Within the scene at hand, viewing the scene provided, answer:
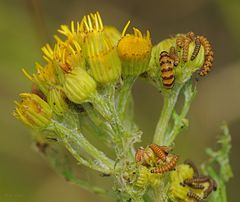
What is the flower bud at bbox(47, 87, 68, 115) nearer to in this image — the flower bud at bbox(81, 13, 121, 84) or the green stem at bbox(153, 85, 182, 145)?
A: the flower bud at bbox(81, 13, 121, 84)

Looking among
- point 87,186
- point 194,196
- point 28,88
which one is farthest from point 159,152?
point 28,88

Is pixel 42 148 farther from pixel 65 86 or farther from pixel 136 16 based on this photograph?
pixel 136 16

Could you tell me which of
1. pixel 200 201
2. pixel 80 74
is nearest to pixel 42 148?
pixel 80 74

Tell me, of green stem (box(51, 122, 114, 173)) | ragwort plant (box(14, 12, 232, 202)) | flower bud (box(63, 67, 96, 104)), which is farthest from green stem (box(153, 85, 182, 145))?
flower bud (box(63, 67, 96, 104))

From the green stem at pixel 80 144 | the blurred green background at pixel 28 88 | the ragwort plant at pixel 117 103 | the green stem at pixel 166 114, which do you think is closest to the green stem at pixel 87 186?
the ragwort plant at pixel 117 103

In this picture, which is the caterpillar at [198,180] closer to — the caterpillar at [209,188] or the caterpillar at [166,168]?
the caterpillar at [209,188]

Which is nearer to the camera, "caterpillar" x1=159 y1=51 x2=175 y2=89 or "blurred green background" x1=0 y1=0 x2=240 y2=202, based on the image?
"caterpillar" x1=159 y1=51 x2=175 y2=89
